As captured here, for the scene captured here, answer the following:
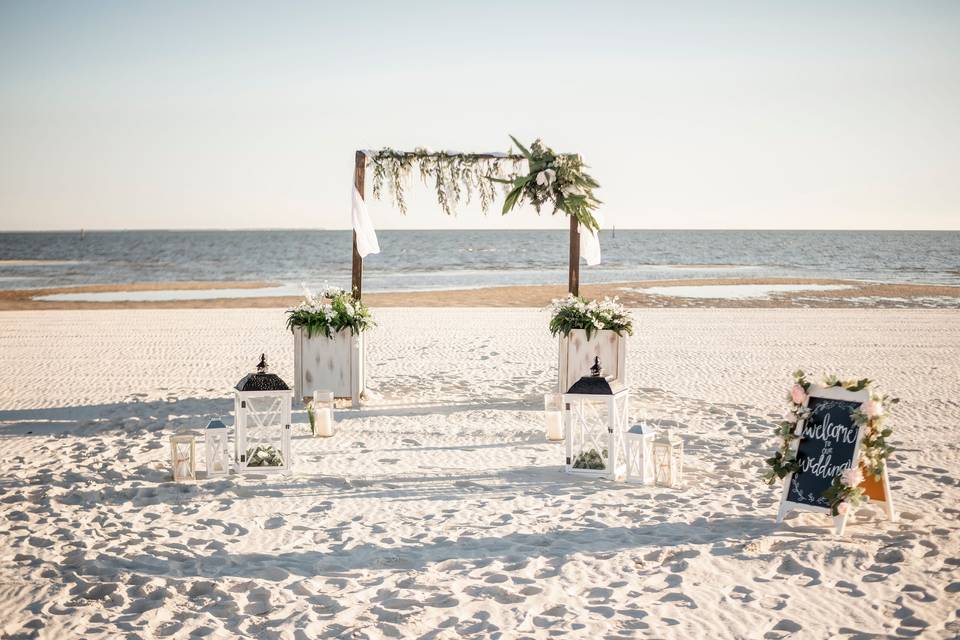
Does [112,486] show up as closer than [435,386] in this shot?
Yes

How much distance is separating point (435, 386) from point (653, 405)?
11.3 ft

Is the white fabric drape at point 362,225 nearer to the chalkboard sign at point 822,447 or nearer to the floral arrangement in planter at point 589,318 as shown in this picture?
the floral arrangement in planter at point 589,318

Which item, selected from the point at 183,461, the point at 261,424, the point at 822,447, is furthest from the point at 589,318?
the point at 183,461

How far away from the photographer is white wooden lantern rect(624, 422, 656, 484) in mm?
7156

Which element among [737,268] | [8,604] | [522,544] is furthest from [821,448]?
[737,268]

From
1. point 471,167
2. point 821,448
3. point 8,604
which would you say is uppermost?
point 471,167

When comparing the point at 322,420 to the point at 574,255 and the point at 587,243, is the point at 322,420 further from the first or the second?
the point at 587,243

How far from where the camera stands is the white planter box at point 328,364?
10.8m

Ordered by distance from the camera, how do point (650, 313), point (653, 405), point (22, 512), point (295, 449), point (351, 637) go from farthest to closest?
point (650, 313), point (653, 405), point (295, 449), point (22, 512), point (351, 637)

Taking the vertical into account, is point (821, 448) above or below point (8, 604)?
above

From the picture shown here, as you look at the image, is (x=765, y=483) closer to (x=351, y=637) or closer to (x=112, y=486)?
(x=351, y=637)

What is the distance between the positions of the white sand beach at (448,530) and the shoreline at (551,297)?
1486 centimetres

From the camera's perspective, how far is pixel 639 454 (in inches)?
288

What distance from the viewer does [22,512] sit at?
6551 mm
